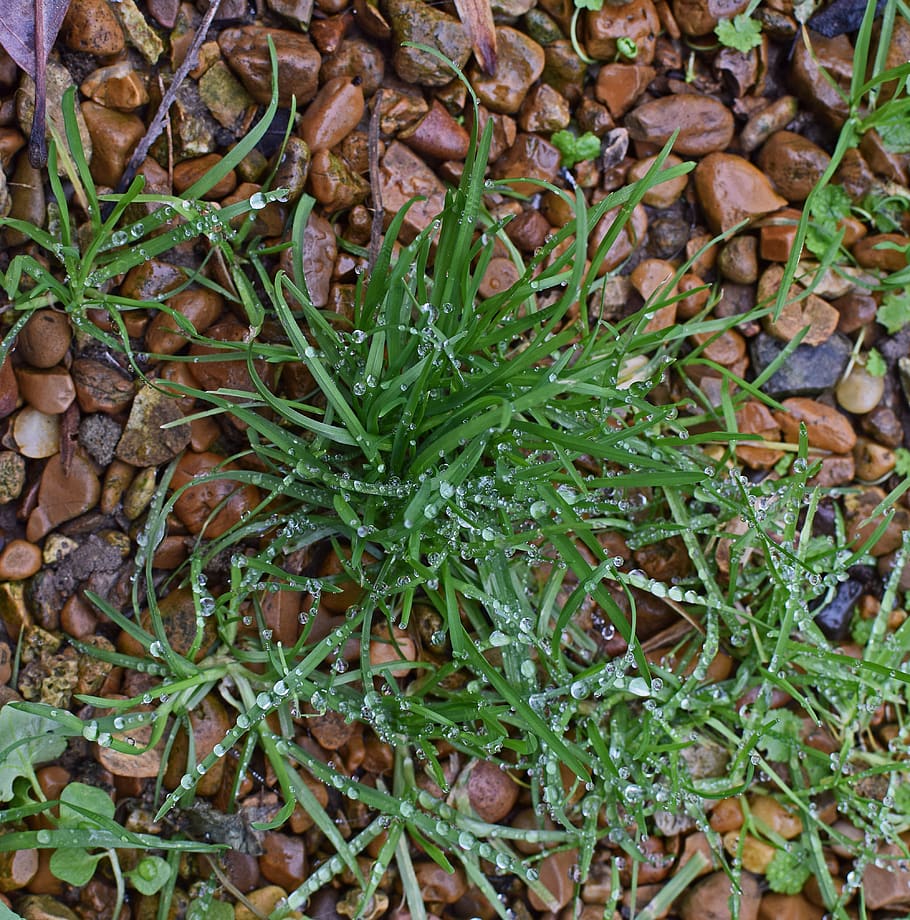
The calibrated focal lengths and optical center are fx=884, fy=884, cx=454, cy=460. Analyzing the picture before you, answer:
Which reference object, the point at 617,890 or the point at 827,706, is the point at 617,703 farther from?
the point at 827,706

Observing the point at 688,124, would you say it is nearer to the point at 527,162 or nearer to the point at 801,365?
the point at 527,162

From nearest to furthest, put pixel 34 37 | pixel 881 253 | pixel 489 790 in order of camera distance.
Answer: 1. pixel 34 37
2. pixel 489 790
3. pixel 881 253

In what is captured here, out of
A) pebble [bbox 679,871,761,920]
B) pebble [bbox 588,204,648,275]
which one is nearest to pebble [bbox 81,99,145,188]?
pebble [bbox 588,204,648,275]

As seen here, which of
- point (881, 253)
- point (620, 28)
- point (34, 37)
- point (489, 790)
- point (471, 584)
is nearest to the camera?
point (34, 37)

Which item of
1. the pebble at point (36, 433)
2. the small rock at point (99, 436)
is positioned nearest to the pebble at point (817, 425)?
the small rock at point (99, 436)

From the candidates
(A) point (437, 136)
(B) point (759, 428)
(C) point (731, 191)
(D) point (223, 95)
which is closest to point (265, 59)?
(D) point (223, 95)

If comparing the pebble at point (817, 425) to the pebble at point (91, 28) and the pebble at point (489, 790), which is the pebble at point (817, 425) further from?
the pebble at point (91, 28)

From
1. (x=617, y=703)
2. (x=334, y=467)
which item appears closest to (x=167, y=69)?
(x=334, y=467)
